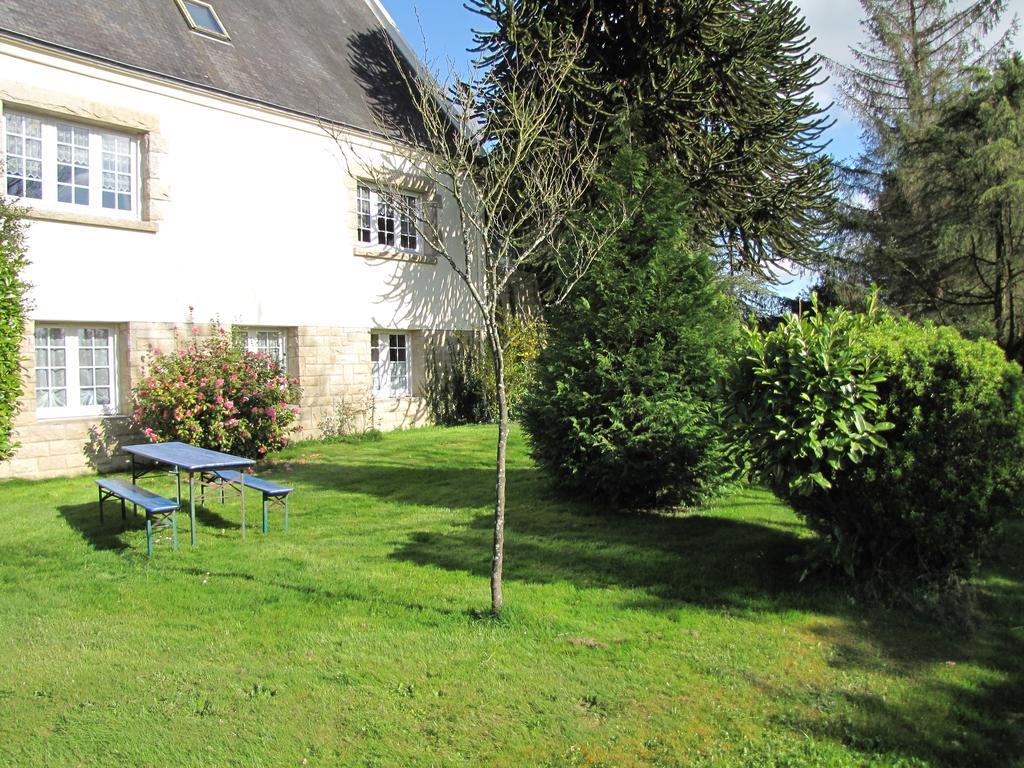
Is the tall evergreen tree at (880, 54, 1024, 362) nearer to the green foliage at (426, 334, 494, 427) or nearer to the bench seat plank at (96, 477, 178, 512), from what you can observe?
the green foliage at (426, 334, 494, 427)

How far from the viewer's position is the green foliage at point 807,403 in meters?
4.94

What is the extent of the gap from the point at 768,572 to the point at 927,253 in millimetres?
14048

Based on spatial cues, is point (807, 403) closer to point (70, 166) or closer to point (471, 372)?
point (70, 166)

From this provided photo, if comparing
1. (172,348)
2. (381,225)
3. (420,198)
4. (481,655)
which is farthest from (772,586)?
(381,225)

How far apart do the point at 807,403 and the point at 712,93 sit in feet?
36.0

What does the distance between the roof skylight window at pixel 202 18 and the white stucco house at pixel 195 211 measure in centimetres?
3

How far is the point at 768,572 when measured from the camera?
19.1 ft

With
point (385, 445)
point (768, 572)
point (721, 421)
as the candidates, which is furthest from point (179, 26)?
point (768, 572)

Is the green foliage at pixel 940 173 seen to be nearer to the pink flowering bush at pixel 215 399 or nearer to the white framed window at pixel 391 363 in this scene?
the white framed window at pixel 391 363

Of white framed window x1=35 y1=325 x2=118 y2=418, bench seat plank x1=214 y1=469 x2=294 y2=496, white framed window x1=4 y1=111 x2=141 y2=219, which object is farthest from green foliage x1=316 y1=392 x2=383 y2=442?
bench seat plank x1=214 y1=469 x2=294 y2=496

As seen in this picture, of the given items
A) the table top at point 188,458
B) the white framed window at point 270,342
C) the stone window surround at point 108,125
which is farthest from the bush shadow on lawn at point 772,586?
the stone window surround at point 108,125

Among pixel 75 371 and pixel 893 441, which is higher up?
pixel 75 371

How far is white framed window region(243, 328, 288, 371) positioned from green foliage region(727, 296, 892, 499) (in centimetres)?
927

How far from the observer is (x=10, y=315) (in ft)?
30.5
